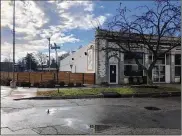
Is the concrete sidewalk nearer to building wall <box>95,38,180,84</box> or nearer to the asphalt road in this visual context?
the asphalt road

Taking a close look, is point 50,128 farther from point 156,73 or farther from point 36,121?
point 156,73

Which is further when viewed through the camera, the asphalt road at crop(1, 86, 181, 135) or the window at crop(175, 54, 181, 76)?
the window at crop(175, 54, 181, 76)

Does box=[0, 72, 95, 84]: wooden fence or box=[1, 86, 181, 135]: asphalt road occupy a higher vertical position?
box=[0, 72, 95, 84]: wooden fence

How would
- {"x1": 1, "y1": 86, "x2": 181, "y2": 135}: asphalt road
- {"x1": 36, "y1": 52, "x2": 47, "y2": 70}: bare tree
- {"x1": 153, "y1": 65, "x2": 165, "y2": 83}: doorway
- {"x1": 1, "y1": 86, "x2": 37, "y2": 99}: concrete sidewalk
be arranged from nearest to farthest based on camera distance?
{"x1": 1, "y1": 86, "x2": 181, "y2": 135}: asphalt road
{"x1": 1, "y1": 86, "x2": 37, "y2": 99}: concrete sidewalk
{"x1": 153, "y1": 65, "x2": 165, "y2": 83}: doorway
{"x1": 36, "y1": 52, "x2": 47, "y2": 70}: bare tree

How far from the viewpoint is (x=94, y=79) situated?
32062 mm

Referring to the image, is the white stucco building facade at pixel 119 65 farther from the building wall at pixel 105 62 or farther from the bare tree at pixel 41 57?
the bare tree at pixel 41 57

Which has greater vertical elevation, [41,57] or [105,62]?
[41,57]

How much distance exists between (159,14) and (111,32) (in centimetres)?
467

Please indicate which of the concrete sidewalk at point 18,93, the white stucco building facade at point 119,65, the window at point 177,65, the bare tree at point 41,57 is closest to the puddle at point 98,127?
the concrete sidewalk at point 18,93

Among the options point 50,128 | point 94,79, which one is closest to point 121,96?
point 50,128

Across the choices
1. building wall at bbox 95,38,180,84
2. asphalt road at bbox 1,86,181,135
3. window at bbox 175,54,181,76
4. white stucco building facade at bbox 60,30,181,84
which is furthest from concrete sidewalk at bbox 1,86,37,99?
window at bbox 175,54,181,76

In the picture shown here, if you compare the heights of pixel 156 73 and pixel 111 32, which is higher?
pixel 111 32

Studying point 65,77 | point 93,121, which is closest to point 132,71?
point 65,77

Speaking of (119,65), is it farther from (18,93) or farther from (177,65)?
(18,93)
